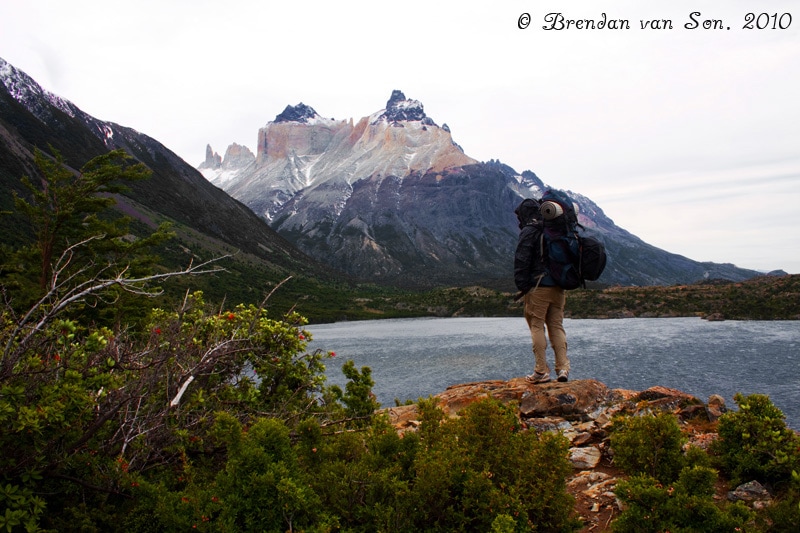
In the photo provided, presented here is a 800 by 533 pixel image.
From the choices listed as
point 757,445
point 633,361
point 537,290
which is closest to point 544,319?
point 537,290

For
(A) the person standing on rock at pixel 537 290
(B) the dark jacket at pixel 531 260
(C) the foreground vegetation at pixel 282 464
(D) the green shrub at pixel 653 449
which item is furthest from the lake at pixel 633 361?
(C) the foreground vegetation at pixel 282 464

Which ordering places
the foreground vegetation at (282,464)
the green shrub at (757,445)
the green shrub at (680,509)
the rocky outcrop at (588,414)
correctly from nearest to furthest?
1. the green shrub at (680,509)
2. the foreground vegetation at (282,464)
3. the green shrub at (757,445)
4. the rocky outcrop at (588,414)

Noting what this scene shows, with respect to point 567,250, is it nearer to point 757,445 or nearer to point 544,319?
point 544,319

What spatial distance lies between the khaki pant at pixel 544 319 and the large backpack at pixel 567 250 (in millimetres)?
406

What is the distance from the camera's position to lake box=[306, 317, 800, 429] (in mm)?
30141

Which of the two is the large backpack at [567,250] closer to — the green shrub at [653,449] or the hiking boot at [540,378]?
the hiking boot at [540,378]

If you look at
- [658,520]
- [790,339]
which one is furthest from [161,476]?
[790,339]

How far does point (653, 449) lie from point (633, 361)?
38115mm

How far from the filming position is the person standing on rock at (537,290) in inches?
404

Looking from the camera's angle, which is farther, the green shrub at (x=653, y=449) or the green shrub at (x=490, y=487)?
the green shrub at (x=653, y=449)

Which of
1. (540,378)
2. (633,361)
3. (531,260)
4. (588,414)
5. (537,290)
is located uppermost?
(531,260)

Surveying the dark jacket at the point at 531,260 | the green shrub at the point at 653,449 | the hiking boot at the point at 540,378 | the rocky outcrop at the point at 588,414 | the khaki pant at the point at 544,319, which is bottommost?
the rocky outcrop at the point at 588,414

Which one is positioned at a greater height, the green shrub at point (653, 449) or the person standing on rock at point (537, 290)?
the person standing on rock at point (537, 290)

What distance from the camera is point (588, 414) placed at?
9.57 m
